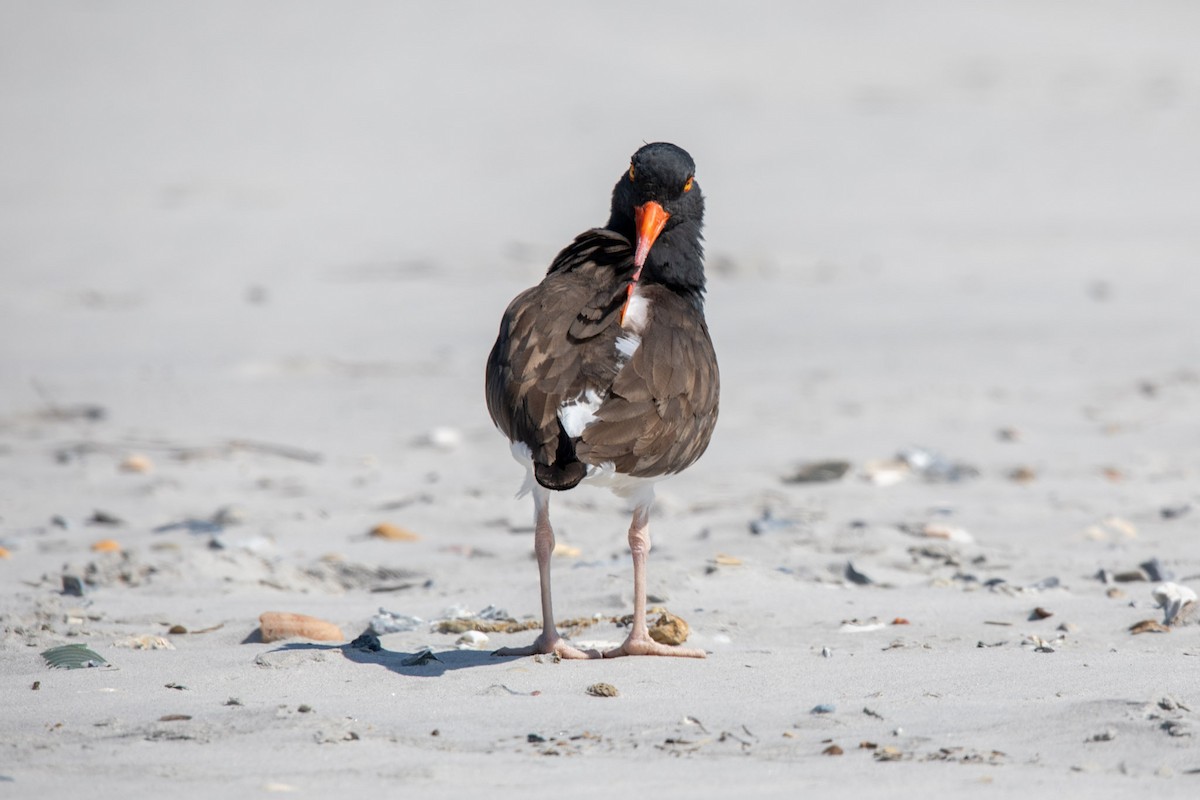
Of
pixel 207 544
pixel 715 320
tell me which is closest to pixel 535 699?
pixel 207 544

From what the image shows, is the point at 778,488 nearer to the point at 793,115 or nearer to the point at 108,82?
the point at 793,115

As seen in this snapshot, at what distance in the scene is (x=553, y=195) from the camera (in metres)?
18.9

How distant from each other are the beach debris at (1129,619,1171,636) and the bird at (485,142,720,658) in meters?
1.43

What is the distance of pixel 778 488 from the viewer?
7605mm

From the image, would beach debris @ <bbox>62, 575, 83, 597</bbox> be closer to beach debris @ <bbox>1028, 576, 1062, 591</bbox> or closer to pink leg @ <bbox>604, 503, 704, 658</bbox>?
pink leg @ <bbox>604, 503, 704, 658</bbox>

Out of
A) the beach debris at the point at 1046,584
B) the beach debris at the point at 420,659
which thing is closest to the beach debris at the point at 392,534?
the beach debris at the point at 420,659

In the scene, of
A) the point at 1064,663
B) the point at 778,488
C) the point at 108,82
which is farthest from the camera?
the point at 108,82

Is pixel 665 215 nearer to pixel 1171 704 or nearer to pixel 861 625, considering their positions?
pixel 861 625

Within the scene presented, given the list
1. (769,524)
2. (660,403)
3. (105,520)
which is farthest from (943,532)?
(105,520)

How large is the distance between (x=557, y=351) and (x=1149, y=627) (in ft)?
6.78

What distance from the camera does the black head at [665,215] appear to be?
5305 mm

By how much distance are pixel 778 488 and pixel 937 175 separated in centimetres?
1294

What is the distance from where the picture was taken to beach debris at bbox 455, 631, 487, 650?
499 centimetres

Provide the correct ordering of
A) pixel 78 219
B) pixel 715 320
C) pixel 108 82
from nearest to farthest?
pixel 715 320, pixel 78 219, pixel 108 82
